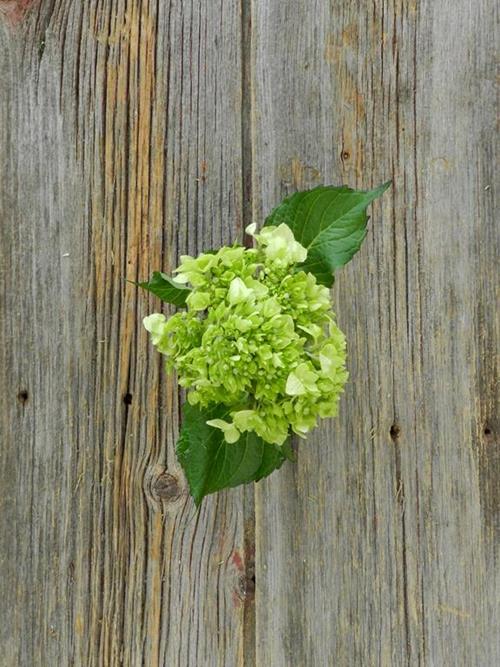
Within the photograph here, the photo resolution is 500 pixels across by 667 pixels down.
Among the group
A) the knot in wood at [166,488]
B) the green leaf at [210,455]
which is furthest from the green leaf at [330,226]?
the knot in wood at [166,488]

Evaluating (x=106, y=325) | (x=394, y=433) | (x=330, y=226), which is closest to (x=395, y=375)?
(x=394, y=433)

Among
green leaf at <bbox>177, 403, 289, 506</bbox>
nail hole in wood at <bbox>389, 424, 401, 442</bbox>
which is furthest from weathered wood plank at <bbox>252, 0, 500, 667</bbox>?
green leaf at <bbox>177, 403, 289, 506</bbox>

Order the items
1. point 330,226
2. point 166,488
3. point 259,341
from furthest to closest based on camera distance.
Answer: point 166,488
point 330,226
point 259,341

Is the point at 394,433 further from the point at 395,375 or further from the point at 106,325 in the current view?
the point at 106,325

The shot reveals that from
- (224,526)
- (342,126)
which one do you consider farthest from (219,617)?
(342,126)

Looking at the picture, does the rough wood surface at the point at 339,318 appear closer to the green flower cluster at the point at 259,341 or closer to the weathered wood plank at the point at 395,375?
the weathered wood plank at the point at 395,375

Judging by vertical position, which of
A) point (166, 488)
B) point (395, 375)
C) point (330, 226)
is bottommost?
point (166, 488)
